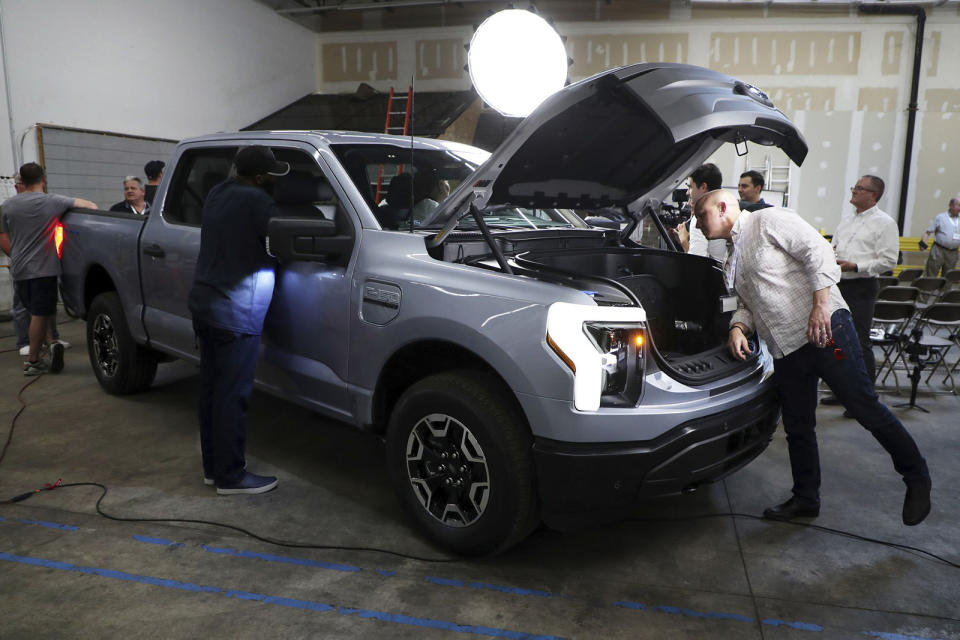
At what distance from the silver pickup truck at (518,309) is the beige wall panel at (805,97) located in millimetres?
11077

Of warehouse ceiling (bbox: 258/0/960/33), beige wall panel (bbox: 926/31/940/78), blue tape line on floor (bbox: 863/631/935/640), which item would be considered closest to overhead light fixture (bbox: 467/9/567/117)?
blue tape line on floor (bbox: 863/631/935/640)

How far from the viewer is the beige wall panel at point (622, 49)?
1312 centimetres

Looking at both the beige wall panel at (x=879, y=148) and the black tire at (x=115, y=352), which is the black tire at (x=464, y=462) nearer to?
the black tire at (x=115, y=352)

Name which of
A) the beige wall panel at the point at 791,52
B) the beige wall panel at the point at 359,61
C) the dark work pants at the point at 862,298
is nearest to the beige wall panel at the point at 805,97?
the beige wall panel at the point at 791,52

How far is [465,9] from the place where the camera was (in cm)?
1429

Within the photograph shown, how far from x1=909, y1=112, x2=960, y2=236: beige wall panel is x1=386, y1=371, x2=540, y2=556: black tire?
536 inches

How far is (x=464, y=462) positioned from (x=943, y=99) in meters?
14.3

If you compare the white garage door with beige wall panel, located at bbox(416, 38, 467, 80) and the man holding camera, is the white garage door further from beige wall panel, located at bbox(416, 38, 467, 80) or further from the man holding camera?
the man holding camera

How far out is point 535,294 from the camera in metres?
2.27

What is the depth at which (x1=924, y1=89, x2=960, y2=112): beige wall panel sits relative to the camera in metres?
12.5

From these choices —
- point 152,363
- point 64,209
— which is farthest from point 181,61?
point 152,363

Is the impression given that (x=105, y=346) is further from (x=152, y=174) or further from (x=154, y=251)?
(x=152, y=174)

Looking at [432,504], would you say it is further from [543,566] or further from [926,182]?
[926,182]

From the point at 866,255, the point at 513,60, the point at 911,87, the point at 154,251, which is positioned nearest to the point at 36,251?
the point at 154,251
